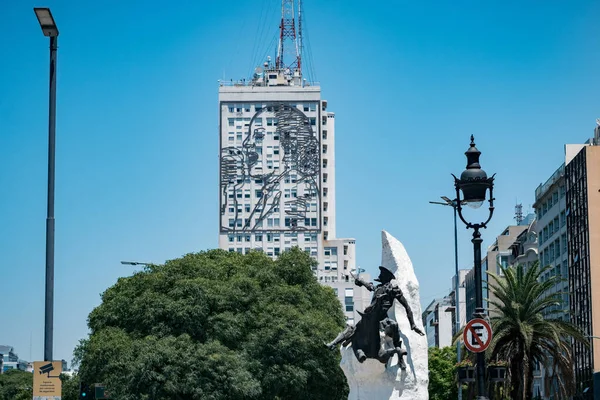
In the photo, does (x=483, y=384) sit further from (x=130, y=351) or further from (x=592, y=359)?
(x=592, y=359)

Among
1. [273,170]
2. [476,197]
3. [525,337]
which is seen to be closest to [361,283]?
[525,337]

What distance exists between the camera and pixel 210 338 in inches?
2260

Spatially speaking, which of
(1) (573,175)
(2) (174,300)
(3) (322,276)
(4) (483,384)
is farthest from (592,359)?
(3) (322,276)

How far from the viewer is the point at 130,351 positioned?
184ft

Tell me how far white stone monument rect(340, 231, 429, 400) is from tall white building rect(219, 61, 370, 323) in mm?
112774

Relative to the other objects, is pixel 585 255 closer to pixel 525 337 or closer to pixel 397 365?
pixel 525 337

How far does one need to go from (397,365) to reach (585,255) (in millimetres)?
37672

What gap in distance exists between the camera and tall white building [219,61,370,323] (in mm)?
160000

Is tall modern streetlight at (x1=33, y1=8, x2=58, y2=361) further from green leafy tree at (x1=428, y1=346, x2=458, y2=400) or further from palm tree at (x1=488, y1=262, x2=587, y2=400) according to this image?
green leafy tree at (x1=428, y1=346, x2=458, y2=400)

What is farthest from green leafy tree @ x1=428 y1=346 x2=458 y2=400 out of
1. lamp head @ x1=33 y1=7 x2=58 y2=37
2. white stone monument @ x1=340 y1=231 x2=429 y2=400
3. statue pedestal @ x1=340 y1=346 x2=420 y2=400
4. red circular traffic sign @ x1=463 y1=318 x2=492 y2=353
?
lamp head @ x1=33 y1=7 x2=58 y2=37

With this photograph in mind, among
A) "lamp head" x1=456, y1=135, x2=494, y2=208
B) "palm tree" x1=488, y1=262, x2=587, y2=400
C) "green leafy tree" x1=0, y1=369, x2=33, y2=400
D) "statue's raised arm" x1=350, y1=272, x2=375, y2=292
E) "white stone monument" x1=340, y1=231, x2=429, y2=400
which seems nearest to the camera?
"lamp head" x1=456, y1=135, x2=494, y2=208

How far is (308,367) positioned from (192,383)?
22.4 feet

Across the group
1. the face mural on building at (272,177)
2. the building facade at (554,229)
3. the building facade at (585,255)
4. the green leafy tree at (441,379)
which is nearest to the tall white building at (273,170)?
the face mural on building at (272,177)

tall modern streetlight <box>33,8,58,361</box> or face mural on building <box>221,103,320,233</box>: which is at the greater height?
face mural on building <box>221,103,320,233</box>
